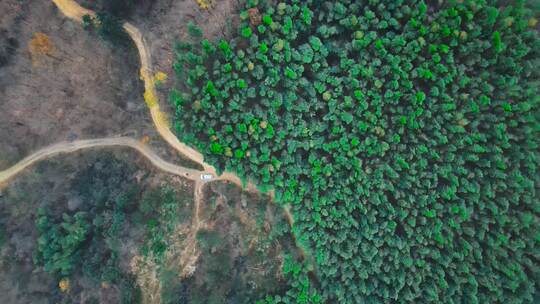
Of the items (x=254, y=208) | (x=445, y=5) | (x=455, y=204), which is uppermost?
(x=445, y=5)

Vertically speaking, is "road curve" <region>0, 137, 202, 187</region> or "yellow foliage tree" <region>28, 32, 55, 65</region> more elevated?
"yellow foliage tree" <region>28, 32, 55, 65</region>

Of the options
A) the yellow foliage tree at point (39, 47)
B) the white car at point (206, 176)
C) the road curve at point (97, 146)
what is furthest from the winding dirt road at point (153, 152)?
the yellow foliage tree at point (39, 47)

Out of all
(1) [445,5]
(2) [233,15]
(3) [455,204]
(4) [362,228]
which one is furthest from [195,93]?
(3) [455,204]

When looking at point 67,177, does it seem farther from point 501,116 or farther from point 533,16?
point 533,16

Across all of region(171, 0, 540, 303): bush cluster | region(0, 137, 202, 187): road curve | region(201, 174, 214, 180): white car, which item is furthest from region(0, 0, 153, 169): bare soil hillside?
region(171, 0, 540, 303): bush cluster

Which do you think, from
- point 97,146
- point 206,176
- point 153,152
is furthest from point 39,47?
point 206,176

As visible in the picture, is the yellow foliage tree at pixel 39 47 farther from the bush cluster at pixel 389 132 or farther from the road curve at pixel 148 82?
the bush cluster at pixel 389 132

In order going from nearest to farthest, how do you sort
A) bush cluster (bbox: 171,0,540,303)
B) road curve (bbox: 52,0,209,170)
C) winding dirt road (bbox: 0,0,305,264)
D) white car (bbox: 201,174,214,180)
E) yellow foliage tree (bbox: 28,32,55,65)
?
bush cluster (bbox: 171,0,540,303)
yellow foliage tree (bbox: 28,32,55,65)
road curve (bbox: 52,0,209,170)
winding dirt road (bbox: 0,0,305,264)
white car (bbox: 201,174,214,180)

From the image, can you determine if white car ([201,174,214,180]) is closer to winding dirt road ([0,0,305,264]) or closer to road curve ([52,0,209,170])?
winding dirt road ([0,0,305,264])
